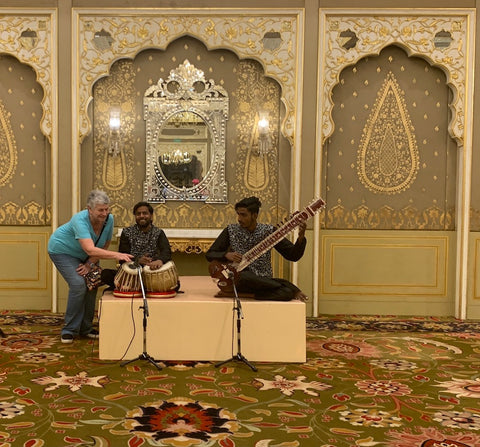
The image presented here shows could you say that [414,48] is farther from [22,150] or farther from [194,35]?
[22,150]

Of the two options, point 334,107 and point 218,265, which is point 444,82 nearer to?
point 334,107

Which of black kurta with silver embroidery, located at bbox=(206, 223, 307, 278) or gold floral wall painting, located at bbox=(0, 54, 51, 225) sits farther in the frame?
gold floral wall painting, located at bbox=(0, 54, 51, 225)

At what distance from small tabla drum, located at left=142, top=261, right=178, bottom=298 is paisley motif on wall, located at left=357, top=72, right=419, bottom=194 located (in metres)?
3.11

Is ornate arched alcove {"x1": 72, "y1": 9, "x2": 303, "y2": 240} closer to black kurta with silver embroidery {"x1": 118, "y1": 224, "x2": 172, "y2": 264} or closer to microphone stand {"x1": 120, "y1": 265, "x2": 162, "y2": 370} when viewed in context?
black kurta with silver embroidery {"x1": 118, "y1": 224, "x2": 172, "y2": 264}

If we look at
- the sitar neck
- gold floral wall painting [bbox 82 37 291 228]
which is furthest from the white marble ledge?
the sitar neck

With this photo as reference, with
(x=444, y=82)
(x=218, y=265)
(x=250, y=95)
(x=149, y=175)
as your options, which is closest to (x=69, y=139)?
(x=149, y=175)

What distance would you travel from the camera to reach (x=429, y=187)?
6.31 m

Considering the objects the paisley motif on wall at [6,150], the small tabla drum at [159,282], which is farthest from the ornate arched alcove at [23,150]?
the small tabla drum at [159,282]

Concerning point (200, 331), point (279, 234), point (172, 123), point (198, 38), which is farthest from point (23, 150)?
point (279, 234)

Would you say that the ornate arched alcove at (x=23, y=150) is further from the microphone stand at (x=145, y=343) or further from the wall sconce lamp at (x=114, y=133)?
the microphone stand at (x=145, y=343)

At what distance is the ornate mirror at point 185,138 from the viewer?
628 centimetres

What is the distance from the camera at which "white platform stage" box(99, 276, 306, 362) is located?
4.12 metres

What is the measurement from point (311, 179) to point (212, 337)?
267cm

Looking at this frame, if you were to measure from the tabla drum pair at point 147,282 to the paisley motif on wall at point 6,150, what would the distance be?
290 centimetres
